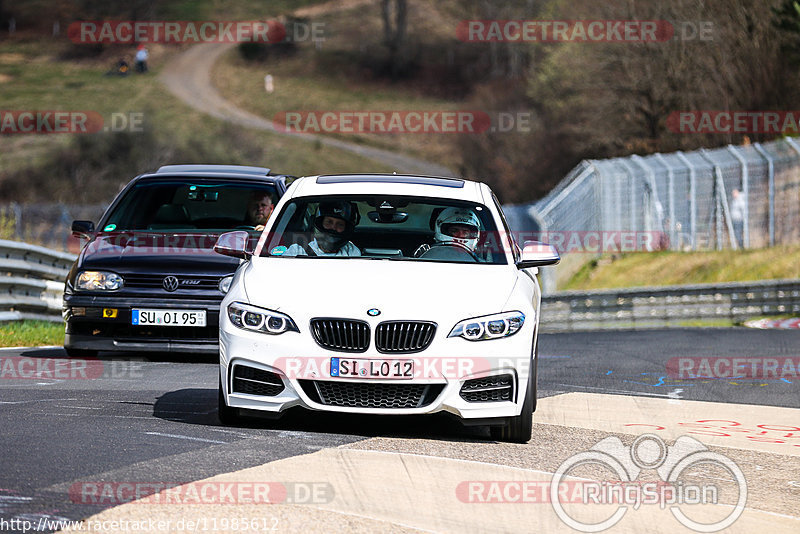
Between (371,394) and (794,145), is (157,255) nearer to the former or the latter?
(371,394)

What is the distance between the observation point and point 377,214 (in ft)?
30.4

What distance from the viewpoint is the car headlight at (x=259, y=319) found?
7.71m

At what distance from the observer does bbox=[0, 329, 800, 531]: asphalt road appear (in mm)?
6402

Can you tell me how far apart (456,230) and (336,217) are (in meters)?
0.82

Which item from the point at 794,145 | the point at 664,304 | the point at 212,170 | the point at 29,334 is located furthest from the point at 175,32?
the point at 212,170

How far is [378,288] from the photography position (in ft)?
25.7

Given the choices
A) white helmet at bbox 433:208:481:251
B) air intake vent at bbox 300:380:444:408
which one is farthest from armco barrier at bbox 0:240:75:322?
air intake vent at bbox 300:380:444:408

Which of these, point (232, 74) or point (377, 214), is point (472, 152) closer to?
point (232, 74)

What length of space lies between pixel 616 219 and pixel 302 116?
192 feet

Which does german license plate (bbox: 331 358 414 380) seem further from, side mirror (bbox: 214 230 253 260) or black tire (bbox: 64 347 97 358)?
black tire (bbox: 64 347 97 358)

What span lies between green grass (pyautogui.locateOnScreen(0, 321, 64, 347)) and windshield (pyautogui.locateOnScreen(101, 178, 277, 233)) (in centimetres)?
219

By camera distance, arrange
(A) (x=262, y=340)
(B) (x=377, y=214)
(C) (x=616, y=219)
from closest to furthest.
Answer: (A) (x=262, y=340), (B) (x=377, y=214), (C) (x=616, y=219)

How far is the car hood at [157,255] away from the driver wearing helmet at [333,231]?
279 cm

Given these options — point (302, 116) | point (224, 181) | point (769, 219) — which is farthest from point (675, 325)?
point (302, 116)
